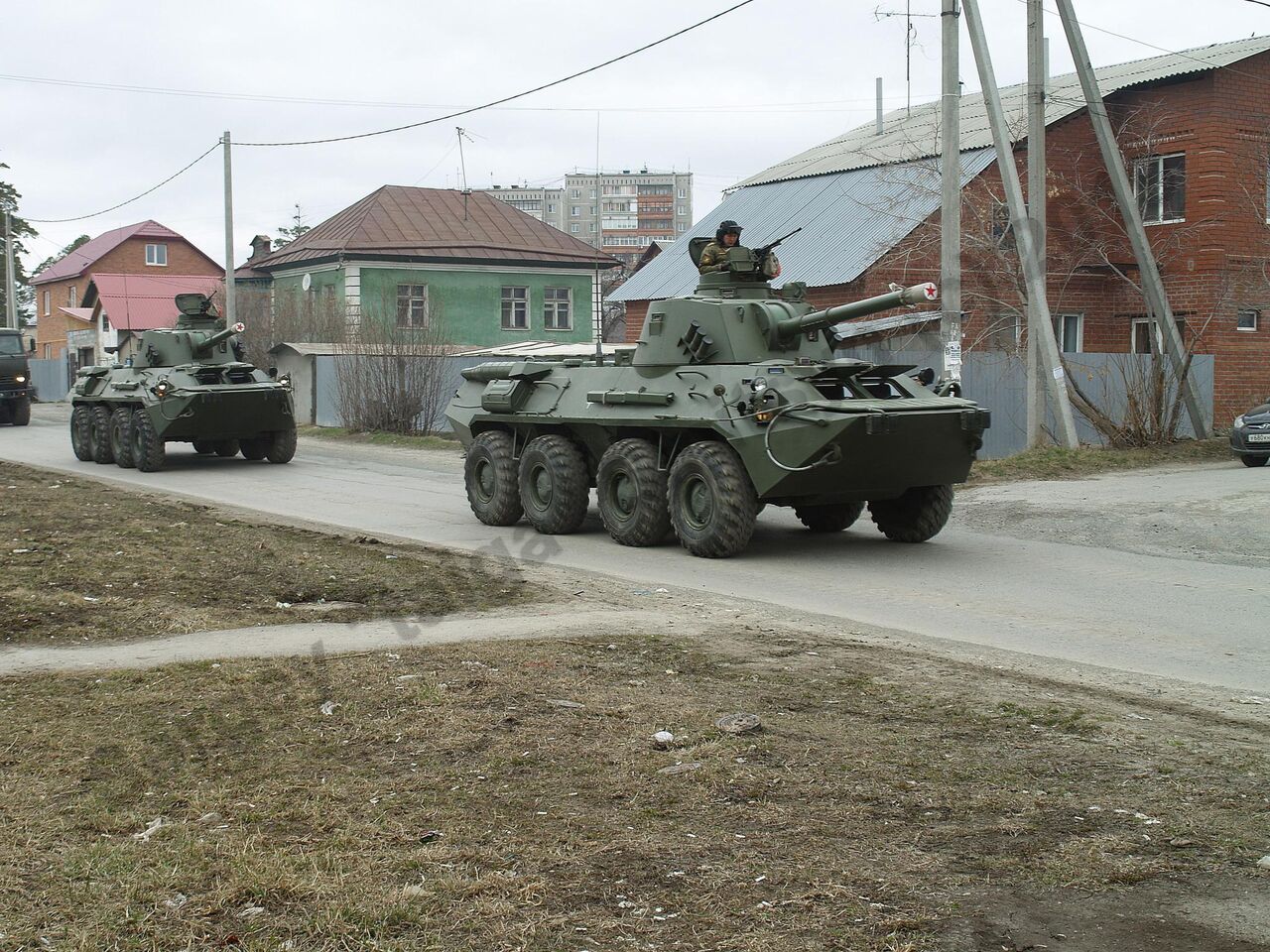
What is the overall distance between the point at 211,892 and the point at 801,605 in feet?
20.2

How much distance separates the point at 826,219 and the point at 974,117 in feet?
12.5

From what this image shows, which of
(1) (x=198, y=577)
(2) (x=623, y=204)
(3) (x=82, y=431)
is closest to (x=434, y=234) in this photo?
(3) (x=82, y=431)

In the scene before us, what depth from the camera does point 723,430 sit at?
11883mm

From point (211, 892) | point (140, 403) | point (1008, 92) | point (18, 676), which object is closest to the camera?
point (211, 892)

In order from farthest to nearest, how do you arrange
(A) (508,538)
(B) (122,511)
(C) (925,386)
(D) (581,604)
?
(B) (122,511) < (A) (508,538) < (C) (925,386) < (D) (581,604)

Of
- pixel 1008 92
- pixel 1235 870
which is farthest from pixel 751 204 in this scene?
pixel 1235 870

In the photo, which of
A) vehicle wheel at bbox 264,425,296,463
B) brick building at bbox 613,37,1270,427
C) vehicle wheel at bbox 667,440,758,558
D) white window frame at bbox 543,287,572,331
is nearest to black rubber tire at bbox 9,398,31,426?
vehicle wheel at bbox 264,425,296,463

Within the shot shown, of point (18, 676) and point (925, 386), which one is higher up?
point (925, 386)

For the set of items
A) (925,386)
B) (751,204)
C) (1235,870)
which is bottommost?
(1235,870)

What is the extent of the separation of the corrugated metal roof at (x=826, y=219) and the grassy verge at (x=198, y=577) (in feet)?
51.0

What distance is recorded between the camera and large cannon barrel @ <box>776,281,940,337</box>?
1118cm

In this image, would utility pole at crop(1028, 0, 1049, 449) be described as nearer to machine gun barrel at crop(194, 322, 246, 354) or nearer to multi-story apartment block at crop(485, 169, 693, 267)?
machine gun barrel at crop(194, 322, 246, 354)

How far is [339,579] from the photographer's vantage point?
34.3ft

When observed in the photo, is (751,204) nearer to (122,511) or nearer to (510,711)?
(122,511)
